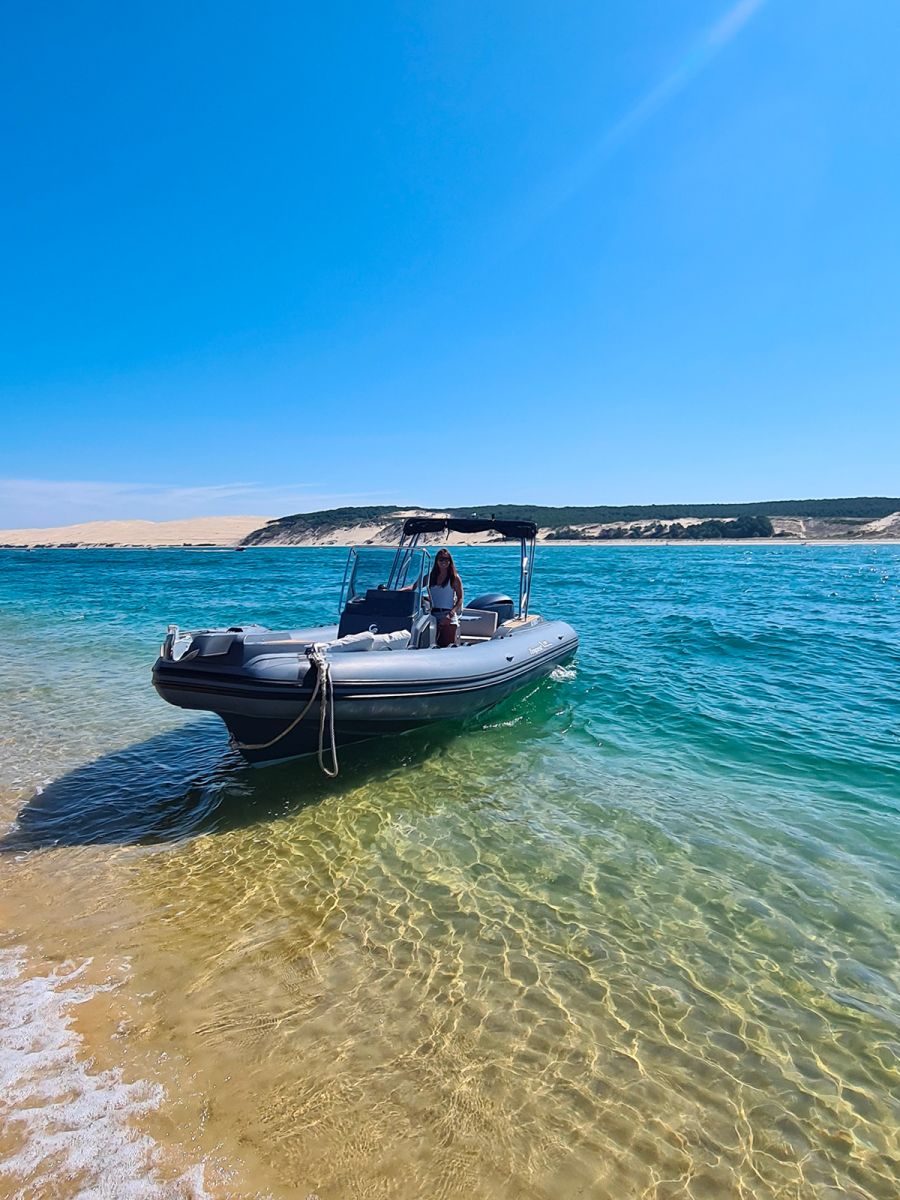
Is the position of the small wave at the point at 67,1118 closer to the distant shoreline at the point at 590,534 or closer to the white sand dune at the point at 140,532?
the distant shoreline at the point at 590,534

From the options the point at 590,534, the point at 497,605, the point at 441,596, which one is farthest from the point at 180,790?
the point at 590,534

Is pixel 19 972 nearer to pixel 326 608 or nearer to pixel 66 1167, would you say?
pixel 66 1167

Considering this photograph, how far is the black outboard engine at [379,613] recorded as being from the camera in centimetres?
830

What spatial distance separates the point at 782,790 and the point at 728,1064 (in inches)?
149

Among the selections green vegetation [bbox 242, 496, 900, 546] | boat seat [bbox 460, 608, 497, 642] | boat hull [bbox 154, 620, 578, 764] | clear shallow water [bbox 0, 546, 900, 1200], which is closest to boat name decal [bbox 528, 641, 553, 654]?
boat seat [bbox 460, 608, 497, 642]

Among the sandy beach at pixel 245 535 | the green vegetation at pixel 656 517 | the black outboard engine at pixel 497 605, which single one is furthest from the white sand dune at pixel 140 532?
the black outboard engine at pixel 497 605

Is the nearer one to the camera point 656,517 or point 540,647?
point 540,647

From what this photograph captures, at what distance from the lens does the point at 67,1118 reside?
2.81 meters

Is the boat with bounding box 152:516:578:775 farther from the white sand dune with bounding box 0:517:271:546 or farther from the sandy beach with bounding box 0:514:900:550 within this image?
the white sand dune with bounding box 0:517:271:546

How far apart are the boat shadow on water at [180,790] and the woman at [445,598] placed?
1212 mm

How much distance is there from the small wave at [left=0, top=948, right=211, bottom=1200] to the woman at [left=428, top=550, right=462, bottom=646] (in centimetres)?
569

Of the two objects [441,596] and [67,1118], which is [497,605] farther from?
[67,1118]

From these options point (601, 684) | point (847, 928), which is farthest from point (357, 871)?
point (601, 684)

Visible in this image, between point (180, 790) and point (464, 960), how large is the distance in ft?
12.6
